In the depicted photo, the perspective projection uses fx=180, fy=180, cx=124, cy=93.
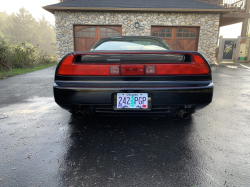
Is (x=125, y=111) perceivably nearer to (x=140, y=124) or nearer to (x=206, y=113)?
(x=140, y=124)

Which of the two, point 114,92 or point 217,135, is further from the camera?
point 217,135

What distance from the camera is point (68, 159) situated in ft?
5.55

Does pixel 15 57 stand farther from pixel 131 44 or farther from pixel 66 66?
pixel 66 66

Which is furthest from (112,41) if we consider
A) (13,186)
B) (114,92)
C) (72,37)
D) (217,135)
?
(72,37)

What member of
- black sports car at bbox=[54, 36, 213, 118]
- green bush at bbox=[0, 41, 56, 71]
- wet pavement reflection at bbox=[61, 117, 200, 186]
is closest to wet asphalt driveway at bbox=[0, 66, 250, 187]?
wet pavement reflection at bbox=[61, 117, 200, 186]

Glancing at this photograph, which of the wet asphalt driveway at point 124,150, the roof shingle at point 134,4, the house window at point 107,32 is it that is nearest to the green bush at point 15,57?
the roof shingle at point 134,4

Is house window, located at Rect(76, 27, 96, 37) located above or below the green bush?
above

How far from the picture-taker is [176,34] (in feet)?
39.0

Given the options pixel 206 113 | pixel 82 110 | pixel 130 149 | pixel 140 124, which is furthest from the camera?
pixel 206 113

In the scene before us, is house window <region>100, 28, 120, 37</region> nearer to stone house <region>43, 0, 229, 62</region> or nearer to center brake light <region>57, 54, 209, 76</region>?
stone house <region>43, 0, 229, 62</region>

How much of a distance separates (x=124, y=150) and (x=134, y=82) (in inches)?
28.6

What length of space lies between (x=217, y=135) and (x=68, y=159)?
176 cm

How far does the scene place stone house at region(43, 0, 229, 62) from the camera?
37.3 ft

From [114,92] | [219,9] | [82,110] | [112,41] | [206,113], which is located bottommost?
[206,113]
